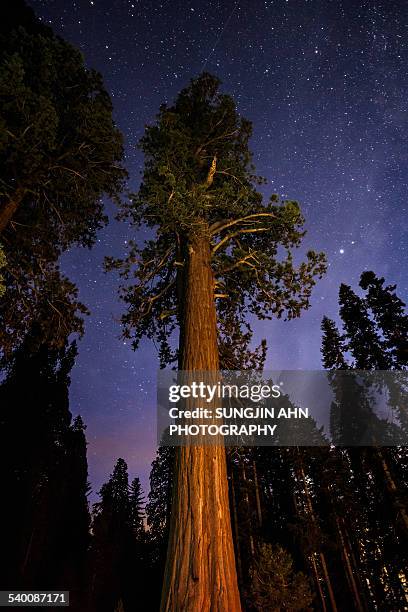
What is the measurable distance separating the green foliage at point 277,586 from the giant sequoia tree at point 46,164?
9.28m

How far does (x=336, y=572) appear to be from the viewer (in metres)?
28.3

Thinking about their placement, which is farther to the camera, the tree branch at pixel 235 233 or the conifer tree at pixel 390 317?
the conifer tree at pixel 390 317

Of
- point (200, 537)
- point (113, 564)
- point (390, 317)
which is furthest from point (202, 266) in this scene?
point (113, 564)

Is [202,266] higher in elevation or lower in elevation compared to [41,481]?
lower

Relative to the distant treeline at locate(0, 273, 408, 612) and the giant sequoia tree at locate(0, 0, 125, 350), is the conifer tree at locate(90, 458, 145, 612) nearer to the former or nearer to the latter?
the distant treeline at locate(0, 273, 408, 612)

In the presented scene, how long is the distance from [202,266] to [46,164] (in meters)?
4.84

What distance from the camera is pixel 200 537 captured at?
3.70 meters

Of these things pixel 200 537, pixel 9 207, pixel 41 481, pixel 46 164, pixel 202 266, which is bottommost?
pixel 200 537

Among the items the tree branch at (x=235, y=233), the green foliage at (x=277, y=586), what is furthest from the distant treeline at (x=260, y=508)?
the tree branch at (x=235, y=233)

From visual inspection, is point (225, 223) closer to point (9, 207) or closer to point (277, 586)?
point (9, 207)

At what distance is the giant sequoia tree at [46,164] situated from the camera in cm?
747

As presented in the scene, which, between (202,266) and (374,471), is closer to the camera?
(202,266)

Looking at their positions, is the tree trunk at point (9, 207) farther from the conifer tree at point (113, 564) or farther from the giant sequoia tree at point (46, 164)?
the conifer tree at point (113, 564)

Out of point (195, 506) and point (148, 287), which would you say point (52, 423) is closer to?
point (148, 287)
